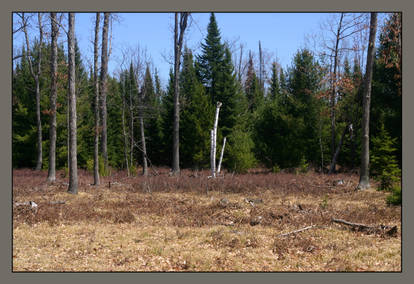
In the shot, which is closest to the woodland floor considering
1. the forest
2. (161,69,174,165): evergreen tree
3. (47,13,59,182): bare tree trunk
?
the forest

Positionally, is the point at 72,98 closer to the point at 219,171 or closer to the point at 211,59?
the point at 219,171

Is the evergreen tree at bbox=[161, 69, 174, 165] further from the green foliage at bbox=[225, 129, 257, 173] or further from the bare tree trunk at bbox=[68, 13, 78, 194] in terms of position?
the bare tree trunk at bbox=[68, 13, 78, 194]

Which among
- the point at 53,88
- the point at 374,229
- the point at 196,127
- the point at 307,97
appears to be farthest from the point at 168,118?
the point at 374,229

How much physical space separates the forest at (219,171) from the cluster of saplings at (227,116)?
109mm

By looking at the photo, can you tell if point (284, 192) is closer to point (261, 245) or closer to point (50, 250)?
point (261, 245)

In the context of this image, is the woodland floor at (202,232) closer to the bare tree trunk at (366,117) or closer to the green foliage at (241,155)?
the bare tree trunk at (366,117)

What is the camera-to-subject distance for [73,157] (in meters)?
13.7

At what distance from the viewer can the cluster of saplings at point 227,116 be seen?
73.6 feet

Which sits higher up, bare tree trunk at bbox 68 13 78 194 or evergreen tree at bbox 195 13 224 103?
evergreen tree at bbox 195 13 224 103

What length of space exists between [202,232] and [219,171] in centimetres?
1194

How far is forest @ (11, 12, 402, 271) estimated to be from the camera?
7070 millimetres

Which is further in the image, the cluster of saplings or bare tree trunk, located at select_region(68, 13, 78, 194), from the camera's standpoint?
the cluster of saplings

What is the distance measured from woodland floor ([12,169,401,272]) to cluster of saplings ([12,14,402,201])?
7.35 meters

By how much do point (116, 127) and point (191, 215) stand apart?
24.4 metres
